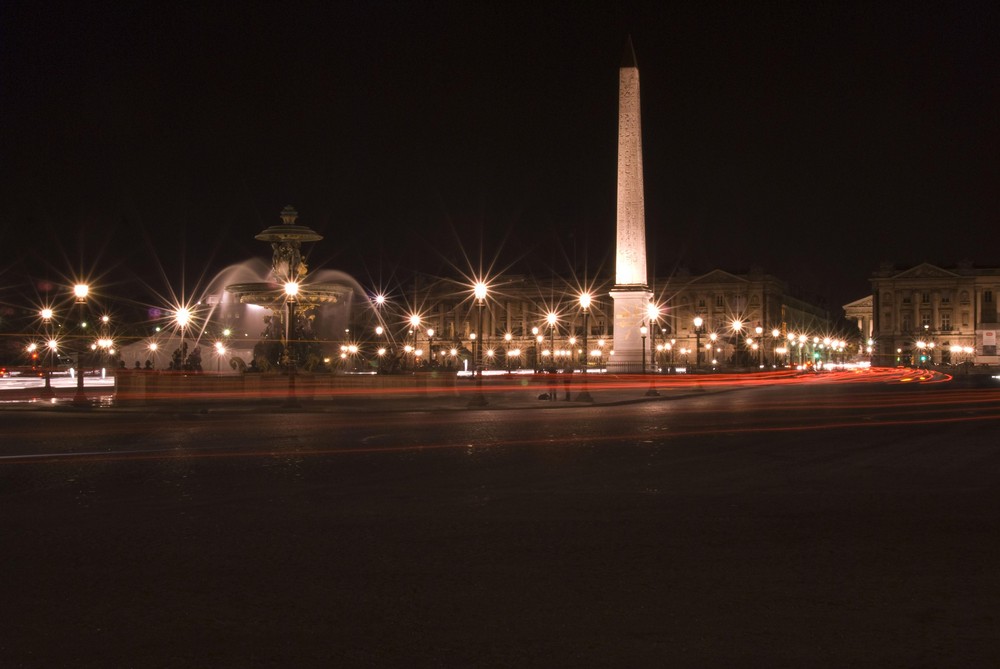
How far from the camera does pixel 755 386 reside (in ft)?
162

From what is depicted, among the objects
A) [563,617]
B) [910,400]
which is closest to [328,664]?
[563,617]

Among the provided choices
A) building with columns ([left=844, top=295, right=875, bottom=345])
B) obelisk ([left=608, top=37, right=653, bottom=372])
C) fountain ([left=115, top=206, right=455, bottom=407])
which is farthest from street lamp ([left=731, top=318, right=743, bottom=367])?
building with columns ([left=844, top=295, right=875, bottom=345])

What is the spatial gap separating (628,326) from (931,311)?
90.8 m

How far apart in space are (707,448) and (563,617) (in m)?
10.4

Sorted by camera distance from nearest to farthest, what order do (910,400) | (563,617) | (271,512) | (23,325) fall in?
(563,617), (271,512), (910,400), (23,325)

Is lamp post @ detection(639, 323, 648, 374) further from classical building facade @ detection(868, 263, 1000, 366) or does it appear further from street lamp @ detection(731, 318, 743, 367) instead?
classical building facade @ detection(868, 263, 1000, 366)

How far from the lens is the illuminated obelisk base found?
51.8 meters

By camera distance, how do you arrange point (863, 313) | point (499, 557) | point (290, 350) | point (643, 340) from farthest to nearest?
point (863, 313)
point (643, 340)
point (290, 350)
point (499, 557)

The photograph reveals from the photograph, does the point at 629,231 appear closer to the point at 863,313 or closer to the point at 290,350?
the point at 290,350

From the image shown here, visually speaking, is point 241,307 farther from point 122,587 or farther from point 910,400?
point 122,587

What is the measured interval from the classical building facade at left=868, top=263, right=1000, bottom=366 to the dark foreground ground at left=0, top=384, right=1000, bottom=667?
121m

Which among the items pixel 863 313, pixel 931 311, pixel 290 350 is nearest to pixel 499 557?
pixel 290 350

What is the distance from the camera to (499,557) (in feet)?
23.7

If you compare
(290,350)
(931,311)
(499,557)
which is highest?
(931,311)
